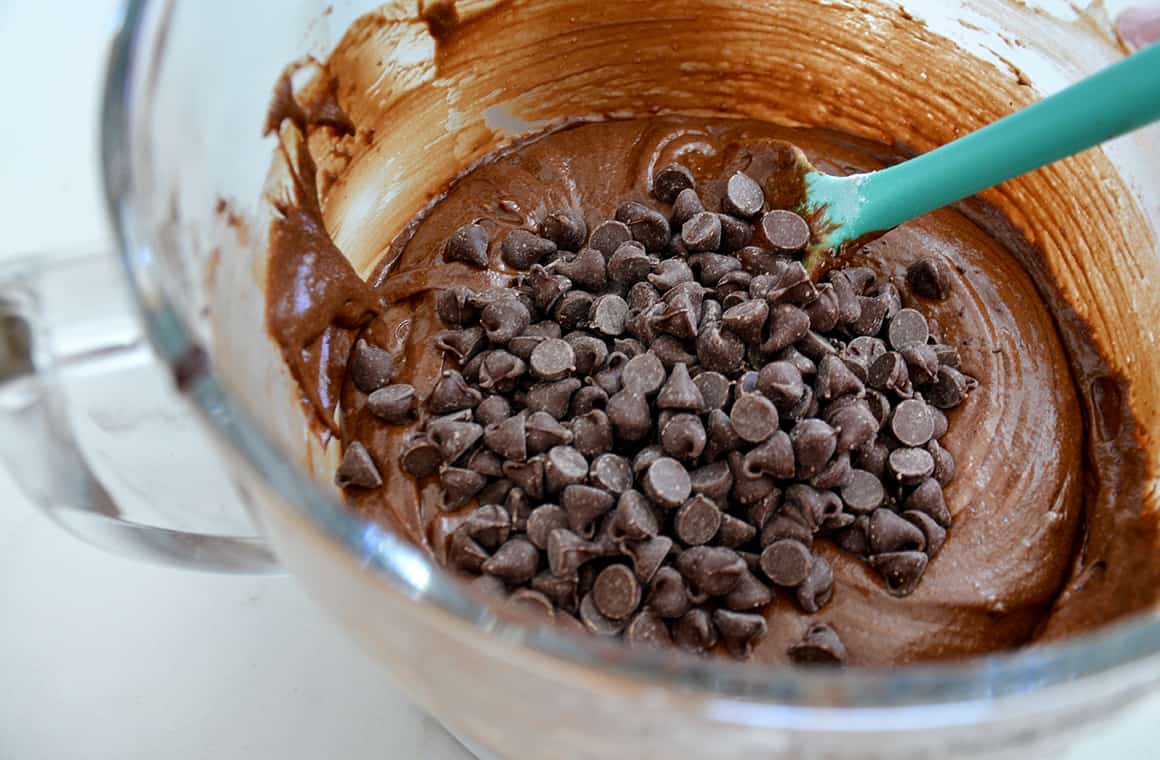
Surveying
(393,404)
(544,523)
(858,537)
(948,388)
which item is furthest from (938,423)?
(393,404)

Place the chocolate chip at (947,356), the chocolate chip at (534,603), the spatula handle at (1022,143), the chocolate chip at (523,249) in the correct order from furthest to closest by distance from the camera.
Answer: the chocolate chip at (523,249) < the chocolate chip at (947,356) < the chocolate chip at (534,603) < the spatula handle at (1022,143)

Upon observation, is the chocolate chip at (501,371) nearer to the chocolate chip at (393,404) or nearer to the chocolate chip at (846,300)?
the chocolate chip at (393,404)

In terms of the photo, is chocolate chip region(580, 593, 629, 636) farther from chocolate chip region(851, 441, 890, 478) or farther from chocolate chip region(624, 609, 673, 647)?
chocolate chip region(851, 441, 890, 478)

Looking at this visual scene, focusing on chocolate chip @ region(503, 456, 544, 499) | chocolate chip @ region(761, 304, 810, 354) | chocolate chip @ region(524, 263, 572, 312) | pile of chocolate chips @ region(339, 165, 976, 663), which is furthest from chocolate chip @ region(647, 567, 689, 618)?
chocolate chip @ region(524, 263, 572, 312)

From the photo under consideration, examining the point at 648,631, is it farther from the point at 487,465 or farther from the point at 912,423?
the point at 912,423

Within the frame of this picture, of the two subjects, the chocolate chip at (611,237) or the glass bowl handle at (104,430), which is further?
the chocolate chip at (611,237)

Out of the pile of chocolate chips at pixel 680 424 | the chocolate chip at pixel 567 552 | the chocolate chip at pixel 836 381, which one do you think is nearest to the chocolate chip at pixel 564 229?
the pile of chocolate chips at pixel 680 424

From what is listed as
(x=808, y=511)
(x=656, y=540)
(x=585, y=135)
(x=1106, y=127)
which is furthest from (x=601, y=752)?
(x=585, y=135)
